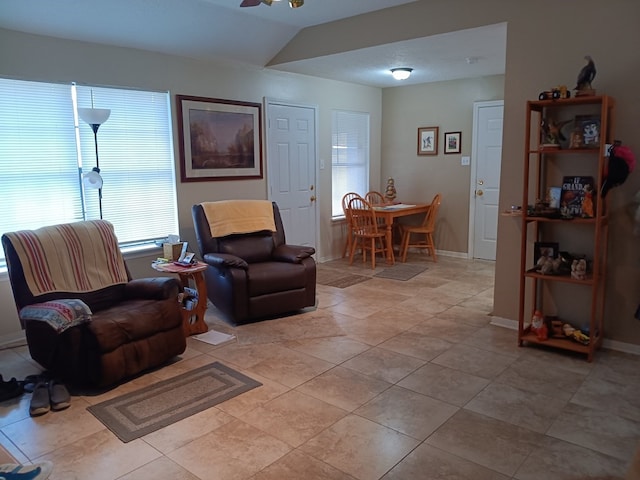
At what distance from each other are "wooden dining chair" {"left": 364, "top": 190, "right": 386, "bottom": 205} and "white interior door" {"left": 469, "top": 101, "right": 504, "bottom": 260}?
1.29 metres

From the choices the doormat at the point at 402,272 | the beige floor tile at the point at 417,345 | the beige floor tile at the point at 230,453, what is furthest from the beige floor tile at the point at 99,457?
the doormat at the point at 402,272

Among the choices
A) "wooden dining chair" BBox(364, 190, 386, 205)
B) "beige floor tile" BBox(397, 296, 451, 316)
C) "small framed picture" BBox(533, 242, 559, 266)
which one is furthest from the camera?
"wooden dining chair" BBox(364, 190, 386, 205)

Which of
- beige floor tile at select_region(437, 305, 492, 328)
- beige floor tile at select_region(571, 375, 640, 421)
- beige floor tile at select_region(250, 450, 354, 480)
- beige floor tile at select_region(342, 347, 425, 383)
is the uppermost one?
beige floor tile at select_region(437, 305, 492, 328)

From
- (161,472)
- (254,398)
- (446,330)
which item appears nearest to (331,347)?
(254,398)

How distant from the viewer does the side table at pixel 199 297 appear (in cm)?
375

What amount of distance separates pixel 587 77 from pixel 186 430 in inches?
125

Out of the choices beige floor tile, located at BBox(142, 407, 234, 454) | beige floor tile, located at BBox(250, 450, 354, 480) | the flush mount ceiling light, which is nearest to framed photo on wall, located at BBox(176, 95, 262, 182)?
the flush mount ceiling light

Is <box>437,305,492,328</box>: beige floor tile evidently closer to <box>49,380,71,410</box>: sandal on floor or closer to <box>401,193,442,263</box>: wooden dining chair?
<box>401,193,442,263</box>: wooden dining chair

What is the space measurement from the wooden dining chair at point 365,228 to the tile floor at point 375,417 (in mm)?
2298

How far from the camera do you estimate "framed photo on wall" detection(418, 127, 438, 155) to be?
662 cm

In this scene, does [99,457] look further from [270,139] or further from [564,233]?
[270,139]

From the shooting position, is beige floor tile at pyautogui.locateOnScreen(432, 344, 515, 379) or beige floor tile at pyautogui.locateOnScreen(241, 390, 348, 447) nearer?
beige floor tile at pyautogui.locateOnScreen(241, 390, 348, 447)

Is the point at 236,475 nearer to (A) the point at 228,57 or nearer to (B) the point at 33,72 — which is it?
(B) the point at 33,72

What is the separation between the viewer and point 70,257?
330 centimetres
